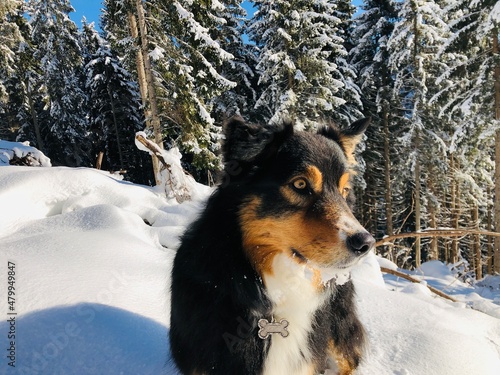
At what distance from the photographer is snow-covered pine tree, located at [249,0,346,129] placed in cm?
1528

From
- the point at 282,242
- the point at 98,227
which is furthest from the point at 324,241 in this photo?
the point at 98,227

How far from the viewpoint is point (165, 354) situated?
2.52m

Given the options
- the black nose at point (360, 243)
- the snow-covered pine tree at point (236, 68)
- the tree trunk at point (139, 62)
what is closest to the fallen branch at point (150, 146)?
the tree trunk at point (139, 62)

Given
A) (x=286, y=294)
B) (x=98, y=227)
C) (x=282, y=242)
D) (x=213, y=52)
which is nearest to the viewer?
(x=282, y=242)

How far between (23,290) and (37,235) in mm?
1371

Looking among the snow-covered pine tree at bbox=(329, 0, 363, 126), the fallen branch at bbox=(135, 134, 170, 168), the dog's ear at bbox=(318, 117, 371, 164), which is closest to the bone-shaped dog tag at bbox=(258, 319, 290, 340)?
the dog's ear at bbox=(318, 117, 371, 164)

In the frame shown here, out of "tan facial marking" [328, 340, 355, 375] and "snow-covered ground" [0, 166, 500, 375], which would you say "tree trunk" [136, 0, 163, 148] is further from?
"tan facial marking" [328, 340, 355, 375]

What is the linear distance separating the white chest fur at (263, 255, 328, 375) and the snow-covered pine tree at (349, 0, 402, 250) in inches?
708

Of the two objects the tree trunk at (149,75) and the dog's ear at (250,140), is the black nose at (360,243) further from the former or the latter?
the tree trunk at (149,75)

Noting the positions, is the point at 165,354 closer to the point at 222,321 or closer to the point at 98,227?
the point at 222,321

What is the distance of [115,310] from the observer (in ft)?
8.95

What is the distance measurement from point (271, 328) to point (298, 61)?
1590cm

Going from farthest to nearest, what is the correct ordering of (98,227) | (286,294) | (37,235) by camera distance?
1. (98,227)
2. (37,235)
3. (286,294)

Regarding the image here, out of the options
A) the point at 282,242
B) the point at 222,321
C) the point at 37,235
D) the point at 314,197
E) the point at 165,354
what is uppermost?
the point at 314,197
